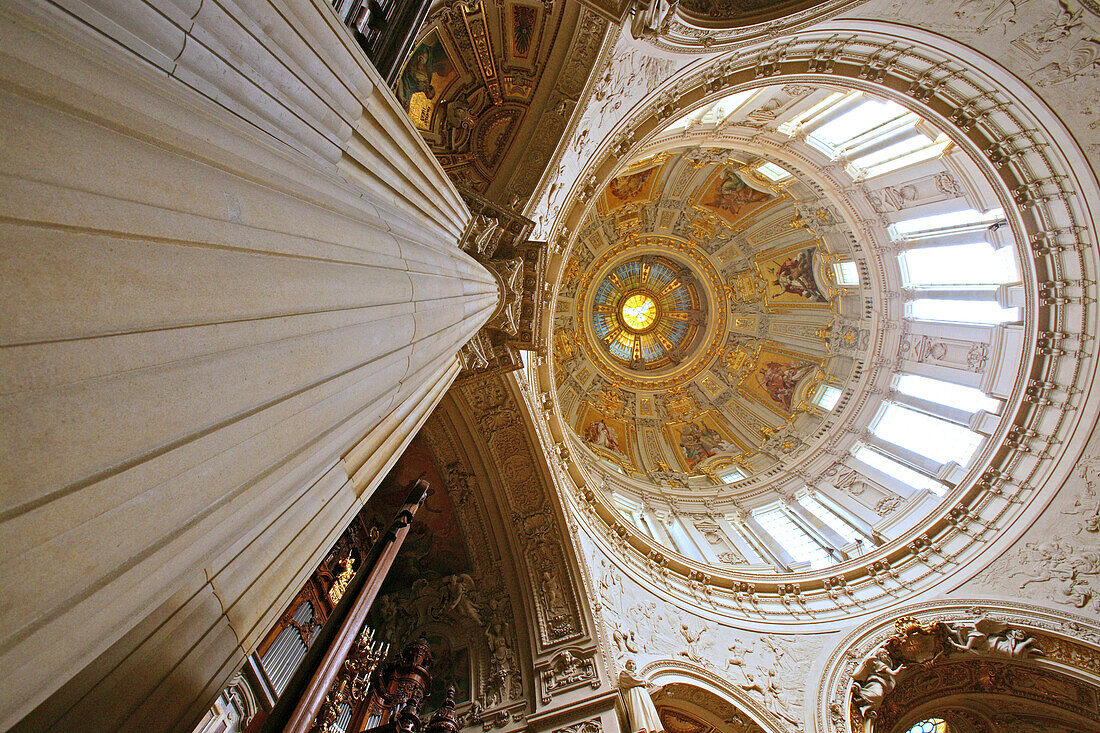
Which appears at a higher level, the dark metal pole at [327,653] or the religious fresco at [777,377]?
the religious fresco at [777,377]

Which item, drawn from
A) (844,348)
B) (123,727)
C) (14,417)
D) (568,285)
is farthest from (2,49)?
(844,348)

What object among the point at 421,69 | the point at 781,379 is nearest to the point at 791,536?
the point at 781,379

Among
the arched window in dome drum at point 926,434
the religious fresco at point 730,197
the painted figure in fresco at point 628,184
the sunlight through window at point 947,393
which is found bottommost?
the arched window in dome drum at point 926,434

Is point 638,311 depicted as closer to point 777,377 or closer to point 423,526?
point 777,377

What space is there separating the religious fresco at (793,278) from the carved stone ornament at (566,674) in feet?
49.6

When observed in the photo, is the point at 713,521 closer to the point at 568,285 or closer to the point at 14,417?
the point at 568,285

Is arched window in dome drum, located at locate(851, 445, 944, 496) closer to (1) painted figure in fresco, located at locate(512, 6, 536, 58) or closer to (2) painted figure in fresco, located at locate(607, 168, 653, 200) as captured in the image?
(2) painted figure in fresco, located at locate(607, 168, 653, 200)

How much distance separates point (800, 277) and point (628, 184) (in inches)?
292

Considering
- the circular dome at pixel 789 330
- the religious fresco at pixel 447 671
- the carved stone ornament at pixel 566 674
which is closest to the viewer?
the carved stone ornament at pixel 566 674

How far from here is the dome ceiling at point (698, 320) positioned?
1573cm

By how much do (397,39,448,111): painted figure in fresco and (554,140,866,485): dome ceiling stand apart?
9.00 meters

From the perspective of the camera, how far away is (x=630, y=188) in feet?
52.5

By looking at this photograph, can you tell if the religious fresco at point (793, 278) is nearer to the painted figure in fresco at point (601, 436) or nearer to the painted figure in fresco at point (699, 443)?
the painted figure in fresco at point (699, 443)

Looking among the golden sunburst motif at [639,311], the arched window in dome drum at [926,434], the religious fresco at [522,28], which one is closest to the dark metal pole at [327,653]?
the religious fresco at [522,28]
